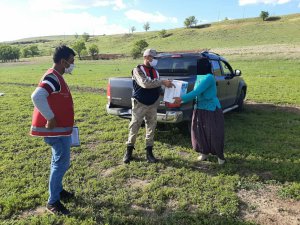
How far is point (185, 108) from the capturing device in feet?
19.9

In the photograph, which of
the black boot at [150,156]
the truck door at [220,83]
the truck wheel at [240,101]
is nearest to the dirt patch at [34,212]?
the black boot at [150,156]

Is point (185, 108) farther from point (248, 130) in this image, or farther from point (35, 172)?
point (35, 172)

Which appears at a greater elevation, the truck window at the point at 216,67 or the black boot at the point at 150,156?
the truck window at the point at 216,67

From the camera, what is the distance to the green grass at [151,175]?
3.87 meters

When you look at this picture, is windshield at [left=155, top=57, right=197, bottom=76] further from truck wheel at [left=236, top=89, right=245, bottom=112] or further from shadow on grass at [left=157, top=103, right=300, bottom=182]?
truck wheel at [left=236, top=89, right=245, bottom=112]

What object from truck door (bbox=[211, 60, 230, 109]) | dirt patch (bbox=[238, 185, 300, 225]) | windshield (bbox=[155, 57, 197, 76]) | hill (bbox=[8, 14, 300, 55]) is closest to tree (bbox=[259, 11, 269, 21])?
hill (bbox=[8, 14, 300, 55])

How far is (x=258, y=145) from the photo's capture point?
20.6ft

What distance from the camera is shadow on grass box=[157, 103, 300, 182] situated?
5062mm

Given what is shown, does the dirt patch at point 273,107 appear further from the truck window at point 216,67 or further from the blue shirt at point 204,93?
the blue shirt at point 204,93

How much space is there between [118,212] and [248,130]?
4.43 m

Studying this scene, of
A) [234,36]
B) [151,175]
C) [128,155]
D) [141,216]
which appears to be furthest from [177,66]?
[234,36]

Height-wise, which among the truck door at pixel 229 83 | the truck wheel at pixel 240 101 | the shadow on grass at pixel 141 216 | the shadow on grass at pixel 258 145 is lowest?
the shadow on grass at pixel 141 216

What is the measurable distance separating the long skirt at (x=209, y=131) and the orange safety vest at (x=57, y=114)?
2.46 m

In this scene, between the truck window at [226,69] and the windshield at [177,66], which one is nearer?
the windshield at [177,66]
